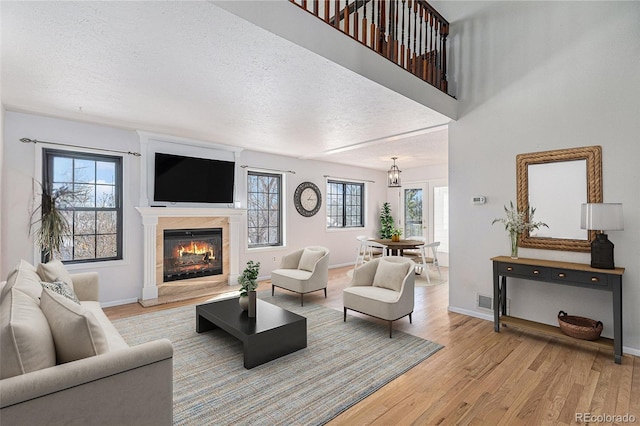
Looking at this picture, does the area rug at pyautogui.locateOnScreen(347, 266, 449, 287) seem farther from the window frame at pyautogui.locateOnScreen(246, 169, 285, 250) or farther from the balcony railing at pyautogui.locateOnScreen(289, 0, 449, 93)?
the balcony railing at pyautogui.locateOnScreen(289, 0, 449, 93)

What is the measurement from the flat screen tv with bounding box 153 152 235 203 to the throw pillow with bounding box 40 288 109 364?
349cm

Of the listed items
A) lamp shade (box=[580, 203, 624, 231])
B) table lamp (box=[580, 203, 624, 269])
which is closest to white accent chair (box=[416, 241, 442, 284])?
table lamp (box=[580, 203, 624, 269])

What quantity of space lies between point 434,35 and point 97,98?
416cm

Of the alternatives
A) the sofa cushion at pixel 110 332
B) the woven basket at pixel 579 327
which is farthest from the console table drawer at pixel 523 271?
the sofa cushion at pixel 110 332

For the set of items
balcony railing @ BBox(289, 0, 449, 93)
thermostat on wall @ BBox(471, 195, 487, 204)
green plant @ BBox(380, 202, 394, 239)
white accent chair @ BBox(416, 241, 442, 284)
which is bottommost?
white accent chair @ BBox(416, 241, 442, 284)

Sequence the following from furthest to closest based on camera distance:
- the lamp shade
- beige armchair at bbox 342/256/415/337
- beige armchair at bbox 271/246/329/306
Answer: beige armchair at bbox 271/246/329/306, beige armchair at bbox 342/256/415/337, the lamp shade

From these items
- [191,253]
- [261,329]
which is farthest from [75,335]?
[191,253]

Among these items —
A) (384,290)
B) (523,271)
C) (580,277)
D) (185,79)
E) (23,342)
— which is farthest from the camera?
(384,290)

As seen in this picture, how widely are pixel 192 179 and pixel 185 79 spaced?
8.51 feet

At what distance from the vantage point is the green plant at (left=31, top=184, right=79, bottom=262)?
370 centimetres

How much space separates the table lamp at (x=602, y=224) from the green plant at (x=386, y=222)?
17.3ft

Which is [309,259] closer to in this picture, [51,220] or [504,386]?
[504,386]

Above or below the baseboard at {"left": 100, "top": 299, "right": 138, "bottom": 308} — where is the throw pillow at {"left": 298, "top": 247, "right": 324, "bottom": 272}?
above

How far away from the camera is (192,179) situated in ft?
16.8
